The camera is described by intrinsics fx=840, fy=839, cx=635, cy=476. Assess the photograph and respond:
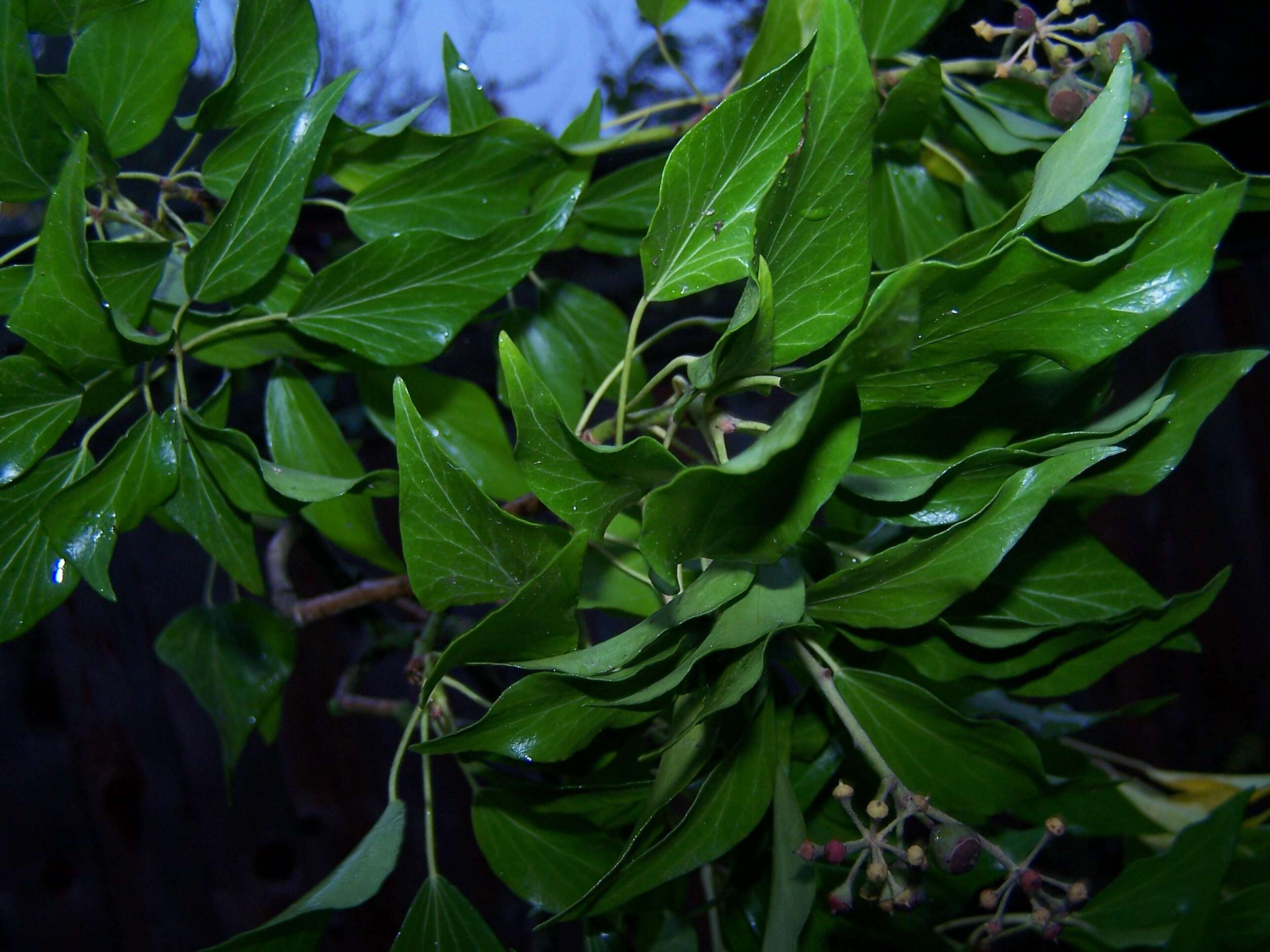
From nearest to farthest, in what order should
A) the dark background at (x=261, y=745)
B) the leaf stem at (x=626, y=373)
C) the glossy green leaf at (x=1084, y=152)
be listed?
the glossy green leaf at (x=1084, y=152) < the leaf stem at (x=626, y=373) < the dark background at (x=261, y=745)

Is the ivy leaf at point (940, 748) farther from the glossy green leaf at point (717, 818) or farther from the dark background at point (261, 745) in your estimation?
the dark background at point (261, 745)

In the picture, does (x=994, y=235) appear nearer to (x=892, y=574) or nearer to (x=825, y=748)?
(x=892, y=574)

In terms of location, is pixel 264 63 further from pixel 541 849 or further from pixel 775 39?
pixel 541 849

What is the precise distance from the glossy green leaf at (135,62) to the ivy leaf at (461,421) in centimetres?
14

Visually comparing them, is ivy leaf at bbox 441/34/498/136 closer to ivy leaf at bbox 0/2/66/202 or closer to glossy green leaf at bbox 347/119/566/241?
glossy green leaf at bbox 347/119/566/241

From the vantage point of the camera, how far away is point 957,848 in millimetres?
272

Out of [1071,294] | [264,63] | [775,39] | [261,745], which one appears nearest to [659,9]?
[775,39]

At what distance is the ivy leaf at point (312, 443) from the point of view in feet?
1.37

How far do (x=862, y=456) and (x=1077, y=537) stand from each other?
0.11 metres

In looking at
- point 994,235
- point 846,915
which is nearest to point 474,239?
point 994,235

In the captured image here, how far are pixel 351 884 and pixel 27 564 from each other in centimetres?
19

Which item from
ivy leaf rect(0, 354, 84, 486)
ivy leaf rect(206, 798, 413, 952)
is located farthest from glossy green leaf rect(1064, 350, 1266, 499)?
ivy leaf rect(0, 354, 84, 486)

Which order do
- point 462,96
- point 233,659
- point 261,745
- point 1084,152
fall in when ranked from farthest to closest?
point 261,745 → point 233,659 → point 462,96 → point 1084,152

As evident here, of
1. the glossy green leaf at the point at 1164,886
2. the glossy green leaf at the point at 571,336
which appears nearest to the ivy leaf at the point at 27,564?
the glossy green leaf at the point at 571,336
